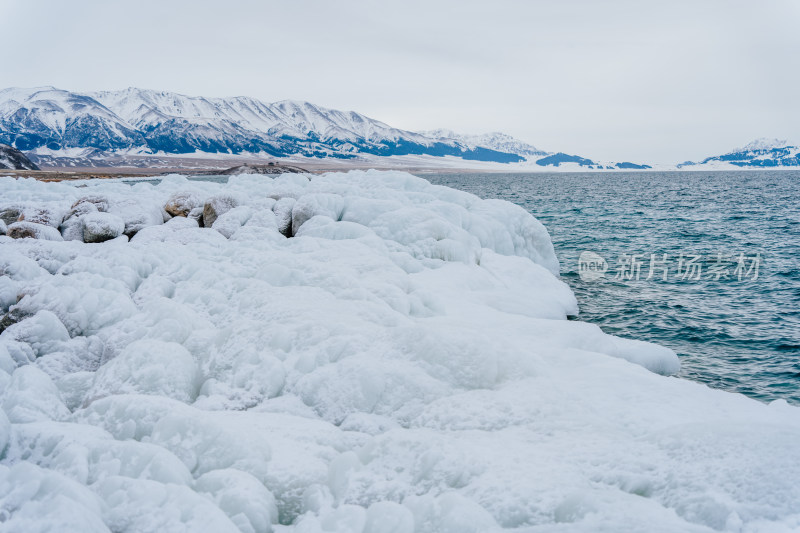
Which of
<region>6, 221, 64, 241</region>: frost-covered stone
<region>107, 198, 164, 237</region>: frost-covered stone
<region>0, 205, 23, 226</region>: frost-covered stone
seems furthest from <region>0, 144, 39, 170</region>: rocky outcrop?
<region>6, 221, 64, 241</region>: frost-covered stone

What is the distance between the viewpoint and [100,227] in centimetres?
1199

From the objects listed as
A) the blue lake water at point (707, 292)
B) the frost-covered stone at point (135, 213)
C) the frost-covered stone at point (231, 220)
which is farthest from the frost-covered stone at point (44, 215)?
the blue lake water at point (707, 292)

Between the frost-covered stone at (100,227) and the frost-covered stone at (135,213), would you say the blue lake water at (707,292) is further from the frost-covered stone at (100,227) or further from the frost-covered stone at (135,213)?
the frost-covered stone at (100,227)

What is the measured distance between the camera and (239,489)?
373 cm

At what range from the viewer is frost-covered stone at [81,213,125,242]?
Answer: 12.0 metres

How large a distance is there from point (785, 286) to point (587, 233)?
13.6m

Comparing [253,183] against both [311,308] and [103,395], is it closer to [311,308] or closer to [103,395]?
[311,308]

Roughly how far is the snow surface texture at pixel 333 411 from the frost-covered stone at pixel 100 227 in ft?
5.88

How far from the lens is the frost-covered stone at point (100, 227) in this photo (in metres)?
12.0

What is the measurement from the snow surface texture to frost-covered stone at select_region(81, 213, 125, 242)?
5.88 ft

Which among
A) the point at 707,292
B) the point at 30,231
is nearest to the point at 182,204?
the point at 30,231

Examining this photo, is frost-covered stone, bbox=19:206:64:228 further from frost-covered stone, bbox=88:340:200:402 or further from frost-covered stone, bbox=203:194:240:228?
frost-covered stone, bbox=88:340:200:402

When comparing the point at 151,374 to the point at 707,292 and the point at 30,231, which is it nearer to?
the point at 30,231

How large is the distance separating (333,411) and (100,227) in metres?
10.1
